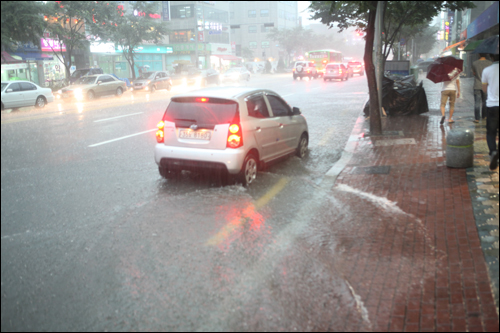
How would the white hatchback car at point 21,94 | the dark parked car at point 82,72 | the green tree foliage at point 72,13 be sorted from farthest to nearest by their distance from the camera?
the dark parked car at point 82,72
the green tree foliage at point 72,13
the white hatchback car at point 21,94

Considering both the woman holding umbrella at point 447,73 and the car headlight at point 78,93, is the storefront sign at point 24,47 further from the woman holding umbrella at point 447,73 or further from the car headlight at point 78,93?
the car headlight at point 78,93

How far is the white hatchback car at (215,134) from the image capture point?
725 cm

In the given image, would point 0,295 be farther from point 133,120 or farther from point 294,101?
point 294,101

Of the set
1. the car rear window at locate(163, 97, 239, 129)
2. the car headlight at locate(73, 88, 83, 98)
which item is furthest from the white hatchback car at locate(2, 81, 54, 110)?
the car headlight at locate(73, 88, 83, 98)

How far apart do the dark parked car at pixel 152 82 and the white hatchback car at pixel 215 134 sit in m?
28.0

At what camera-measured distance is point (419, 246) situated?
5.11 metres

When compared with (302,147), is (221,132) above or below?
above

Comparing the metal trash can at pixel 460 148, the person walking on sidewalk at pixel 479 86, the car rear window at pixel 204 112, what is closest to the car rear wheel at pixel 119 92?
the person walking on sidewalk at pixel 479 86

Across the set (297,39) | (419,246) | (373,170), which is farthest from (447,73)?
(297,39)

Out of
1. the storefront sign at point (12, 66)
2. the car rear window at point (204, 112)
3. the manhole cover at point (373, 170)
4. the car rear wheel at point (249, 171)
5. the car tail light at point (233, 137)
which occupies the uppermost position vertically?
the storefront sign at point (12, 66)

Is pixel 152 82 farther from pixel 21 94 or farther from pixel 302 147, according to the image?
pixel 21 94

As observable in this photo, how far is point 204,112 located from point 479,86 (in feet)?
26.8

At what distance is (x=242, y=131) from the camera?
24.0 ft

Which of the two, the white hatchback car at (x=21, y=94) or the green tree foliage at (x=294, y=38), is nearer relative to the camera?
the white hatchback car at (x=21, y=94)
